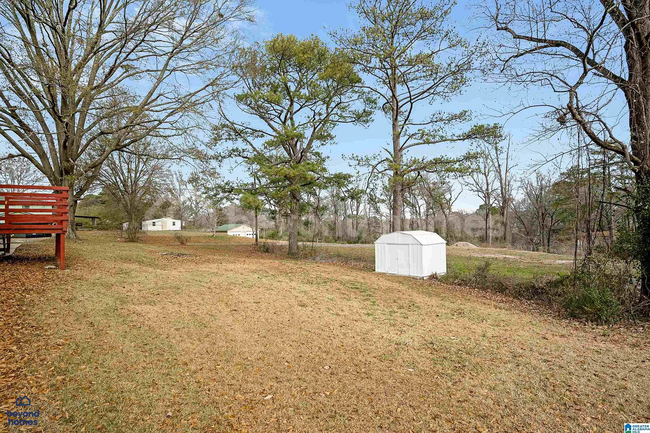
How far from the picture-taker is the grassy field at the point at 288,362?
3.05m

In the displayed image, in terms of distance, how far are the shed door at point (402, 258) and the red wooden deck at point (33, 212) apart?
923 cm

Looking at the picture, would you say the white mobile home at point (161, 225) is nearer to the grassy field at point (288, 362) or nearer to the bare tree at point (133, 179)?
the bare tree at point (133, 179)

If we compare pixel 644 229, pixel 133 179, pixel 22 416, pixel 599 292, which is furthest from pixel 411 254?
pixel 133 179

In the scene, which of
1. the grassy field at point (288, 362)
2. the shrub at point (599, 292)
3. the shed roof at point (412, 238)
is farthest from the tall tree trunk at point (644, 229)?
the shed roof at point (412, 238)

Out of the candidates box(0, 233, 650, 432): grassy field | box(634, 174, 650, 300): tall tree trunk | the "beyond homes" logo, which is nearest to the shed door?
box(0, 233, 650, 432): grassy field

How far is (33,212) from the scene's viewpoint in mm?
6754

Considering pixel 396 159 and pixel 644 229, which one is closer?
pixel 644 229

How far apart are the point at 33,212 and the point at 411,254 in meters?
9.96

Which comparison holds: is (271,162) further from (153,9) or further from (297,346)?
(297,346)

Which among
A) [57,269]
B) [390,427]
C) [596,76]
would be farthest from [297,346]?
[596,76]

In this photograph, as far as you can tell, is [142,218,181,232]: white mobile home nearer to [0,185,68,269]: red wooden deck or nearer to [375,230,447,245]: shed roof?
[375,230,447,245]: shed roof

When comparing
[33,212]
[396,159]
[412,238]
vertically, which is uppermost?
[396,159]

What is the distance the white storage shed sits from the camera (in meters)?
10.8

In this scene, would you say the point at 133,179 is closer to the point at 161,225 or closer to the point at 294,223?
the point at 294,223
